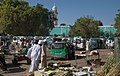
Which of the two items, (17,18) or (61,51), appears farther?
(17,18)

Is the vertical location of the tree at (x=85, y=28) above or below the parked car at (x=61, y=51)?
above

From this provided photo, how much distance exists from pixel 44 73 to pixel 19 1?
198 ft

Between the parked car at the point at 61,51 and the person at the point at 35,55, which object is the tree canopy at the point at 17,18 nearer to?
the parked car at the point at 61,51

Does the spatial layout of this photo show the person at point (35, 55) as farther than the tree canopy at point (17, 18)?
No

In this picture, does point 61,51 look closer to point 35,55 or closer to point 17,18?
point 35,55

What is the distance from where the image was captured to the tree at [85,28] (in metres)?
85.6

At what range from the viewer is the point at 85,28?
3393 inches

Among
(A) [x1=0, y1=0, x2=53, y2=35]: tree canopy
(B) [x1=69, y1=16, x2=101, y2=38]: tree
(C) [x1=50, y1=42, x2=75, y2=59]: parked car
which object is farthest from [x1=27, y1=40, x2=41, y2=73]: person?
(B) [x1=69, y1=16, x2=101, y2=38]: tree

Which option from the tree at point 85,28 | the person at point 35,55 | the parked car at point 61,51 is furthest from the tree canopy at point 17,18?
the person at point 35,55

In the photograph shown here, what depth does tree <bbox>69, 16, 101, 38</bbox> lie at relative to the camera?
281 feet

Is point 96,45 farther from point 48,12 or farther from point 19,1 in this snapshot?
point 48,12

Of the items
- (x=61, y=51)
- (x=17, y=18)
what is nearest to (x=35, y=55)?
(x=61, y=51)

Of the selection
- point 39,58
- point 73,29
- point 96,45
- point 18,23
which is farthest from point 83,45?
point 73,29

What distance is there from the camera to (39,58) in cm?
1425
